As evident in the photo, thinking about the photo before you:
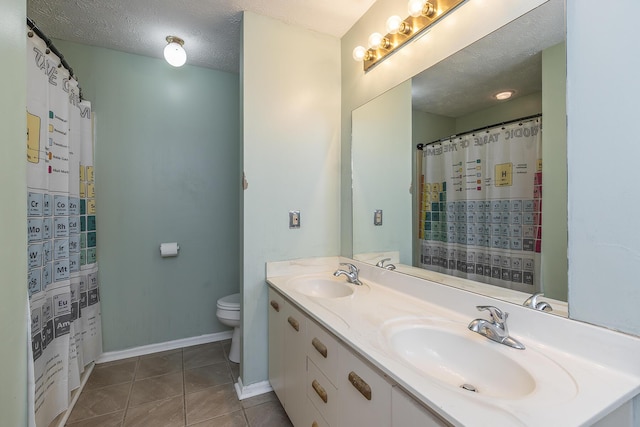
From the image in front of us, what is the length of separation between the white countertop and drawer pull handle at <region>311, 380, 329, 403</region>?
0.29 meters

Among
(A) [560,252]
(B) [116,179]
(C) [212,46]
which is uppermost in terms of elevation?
(C) [212,46]

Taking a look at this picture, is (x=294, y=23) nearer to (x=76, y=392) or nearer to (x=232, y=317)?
(x=232, y=317)

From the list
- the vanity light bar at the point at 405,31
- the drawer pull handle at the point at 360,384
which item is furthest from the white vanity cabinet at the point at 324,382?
the vanity light bar at the point at 405,31

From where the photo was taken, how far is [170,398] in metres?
1.78

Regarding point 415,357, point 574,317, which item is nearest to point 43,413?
point 415,357

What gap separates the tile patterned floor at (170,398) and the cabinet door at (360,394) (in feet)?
2.60

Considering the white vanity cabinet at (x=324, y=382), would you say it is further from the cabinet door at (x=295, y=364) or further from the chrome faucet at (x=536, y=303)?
the chrome faucet at (x=536, y=303)

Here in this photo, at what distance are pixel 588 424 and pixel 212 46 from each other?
2.73 meters

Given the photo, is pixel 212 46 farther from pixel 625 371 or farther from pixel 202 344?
pixel 625 371

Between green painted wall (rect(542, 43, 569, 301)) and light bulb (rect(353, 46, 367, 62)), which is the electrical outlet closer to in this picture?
light bulb (rect(353, 46, 367, 62))

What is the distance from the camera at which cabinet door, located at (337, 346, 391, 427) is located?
827 millimetres

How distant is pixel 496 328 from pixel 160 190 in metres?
2.49

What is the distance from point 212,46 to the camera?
7.14ft

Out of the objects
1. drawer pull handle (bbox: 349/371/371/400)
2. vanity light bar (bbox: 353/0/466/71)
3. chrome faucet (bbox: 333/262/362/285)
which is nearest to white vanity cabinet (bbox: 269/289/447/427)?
drawer pull handle (bbox: 349/371/371/400)
